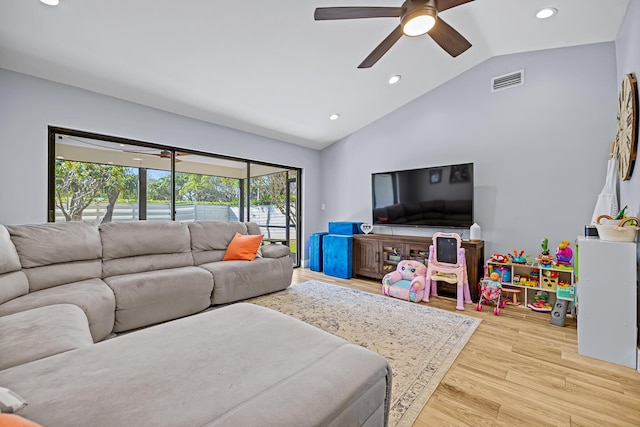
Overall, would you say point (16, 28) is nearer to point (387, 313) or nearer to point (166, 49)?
point (166, 49)

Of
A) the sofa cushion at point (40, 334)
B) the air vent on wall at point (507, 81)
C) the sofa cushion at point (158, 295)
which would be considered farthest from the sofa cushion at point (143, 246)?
the air vent on wall at point (507, 81)

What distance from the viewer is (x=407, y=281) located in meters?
3.65

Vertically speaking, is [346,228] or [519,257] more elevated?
[346,228]

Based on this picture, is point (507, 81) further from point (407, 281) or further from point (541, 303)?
point (407, 281)

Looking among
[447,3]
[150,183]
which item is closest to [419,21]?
[447,3]

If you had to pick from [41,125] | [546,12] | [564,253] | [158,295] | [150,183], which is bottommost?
[158,295]

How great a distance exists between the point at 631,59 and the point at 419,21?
1.88 m

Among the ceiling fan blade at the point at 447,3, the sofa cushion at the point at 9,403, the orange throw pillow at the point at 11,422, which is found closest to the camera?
the orange throw pillow at the point at 11,422

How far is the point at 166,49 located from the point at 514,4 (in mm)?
3280

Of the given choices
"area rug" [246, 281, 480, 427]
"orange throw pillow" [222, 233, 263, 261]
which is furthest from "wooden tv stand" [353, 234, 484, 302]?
"orange throw pillow" [222, 233, 263, 261]

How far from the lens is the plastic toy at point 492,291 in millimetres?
3023

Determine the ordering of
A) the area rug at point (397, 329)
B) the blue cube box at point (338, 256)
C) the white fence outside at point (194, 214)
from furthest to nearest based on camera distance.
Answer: the blue cube box at point (338, 256), the white fence outside at point (194, 214), the area rug at point (397, 329)

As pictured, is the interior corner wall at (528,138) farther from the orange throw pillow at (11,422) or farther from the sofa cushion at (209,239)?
the orange throw pillow at (11,422)

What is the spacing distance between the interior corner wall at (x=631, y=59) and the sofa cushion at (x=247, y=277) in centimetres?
342
